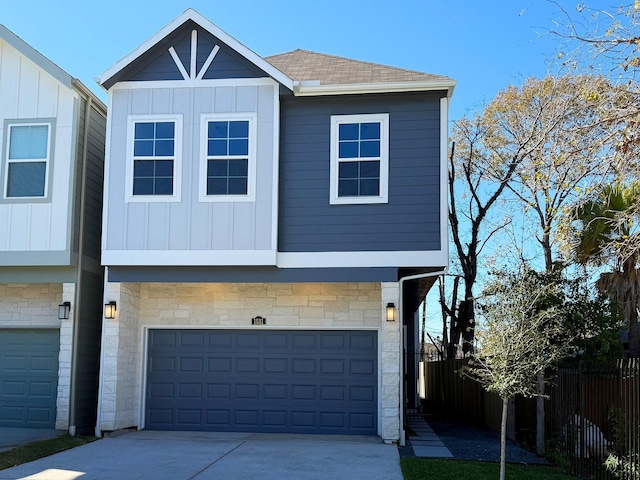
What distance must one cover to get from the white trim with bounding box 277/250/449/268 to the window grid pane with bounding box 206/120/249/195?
4.83ft

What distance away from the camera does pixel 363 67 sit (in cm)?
1372

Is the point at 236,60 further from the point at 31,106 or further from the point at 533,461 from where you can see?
the point at 533,461

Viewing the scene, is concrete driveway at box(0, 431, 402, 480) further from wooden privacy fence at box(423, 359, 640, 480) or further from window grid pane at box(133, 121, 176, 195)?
window grid pane at box(133, 121, 176, 195)

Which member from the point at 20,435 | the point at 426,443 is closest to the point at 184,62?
the point at 20,435

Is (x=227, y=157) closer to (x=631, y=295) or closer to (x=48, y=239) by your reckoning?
(x=48, y=239)

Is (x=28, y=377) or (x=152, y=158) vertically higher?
(x=152, y=158)

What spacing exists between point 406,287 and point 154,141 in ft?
19.9

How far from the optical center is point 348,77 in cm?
1294

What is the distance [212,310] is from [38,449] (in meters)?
3.95

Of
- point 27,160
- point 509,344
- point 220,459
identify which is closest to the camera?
point 509,344

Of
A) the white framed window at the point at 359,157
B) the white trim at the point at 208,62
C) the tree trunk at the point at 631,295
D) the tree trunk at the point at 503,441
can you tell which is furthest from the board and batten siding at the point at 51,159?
Answer: the tree trunk at the point at 631,295

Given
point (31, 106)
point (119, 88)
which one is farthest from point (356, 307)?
point (31, 106)

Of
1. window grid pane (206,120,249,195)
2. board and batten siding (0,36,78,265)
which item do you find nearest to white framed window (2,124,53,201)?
board and batten siding (0,36,78,265)

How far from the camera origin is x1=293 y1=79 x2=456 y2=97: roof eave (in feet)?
39.3
